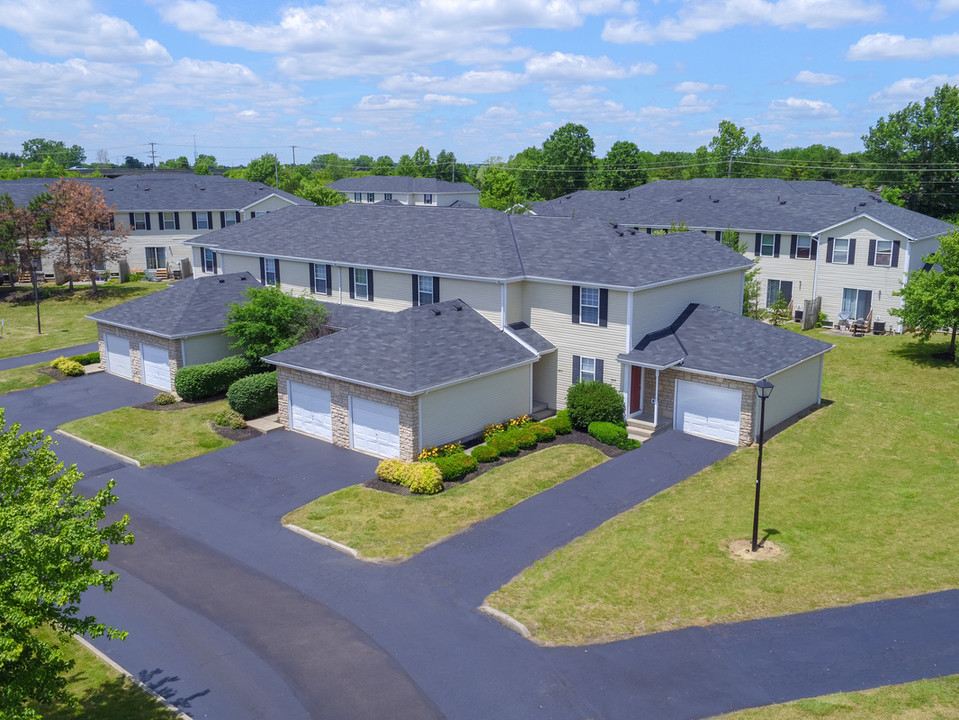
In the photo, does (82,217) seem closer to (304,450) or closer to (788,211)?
(304,450)

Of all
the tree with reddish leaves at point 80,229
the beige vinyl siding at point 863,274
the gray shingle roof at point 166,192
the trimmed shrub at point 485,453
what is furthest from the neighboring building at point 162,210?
the beige vinyl siding at point 863,274

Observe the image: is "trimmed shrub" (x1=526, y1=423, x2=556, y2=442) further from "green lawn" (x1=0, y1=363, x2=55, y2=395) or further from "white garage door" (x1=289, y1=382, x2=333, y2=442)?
→ "green lawn" (x1=0, y1=363, x2=55, y2=395)

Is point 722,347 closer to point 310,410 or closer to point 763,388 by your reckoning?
point 763,388

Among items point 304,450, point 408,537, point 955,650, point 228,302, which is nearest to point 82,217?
point 228,302

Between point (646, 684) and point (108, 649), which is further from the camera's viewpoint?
point (108, 649)

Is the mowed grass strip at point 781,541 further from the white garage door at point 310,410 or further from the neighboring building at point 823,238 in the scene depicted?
the neighboring building at point 823,238
